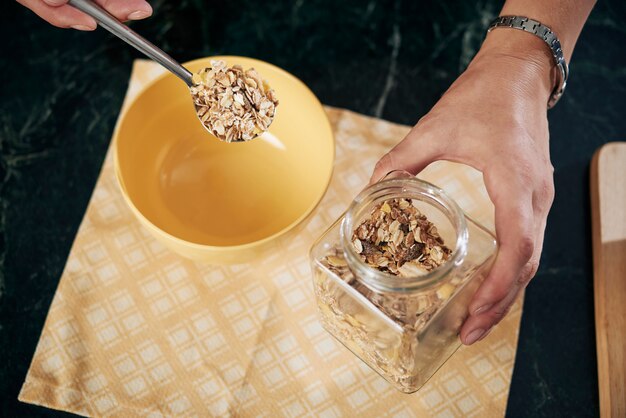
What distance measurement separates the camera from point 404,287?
587 mm

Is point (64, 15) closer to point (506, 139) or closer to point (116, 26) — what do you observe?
point (116, 26)

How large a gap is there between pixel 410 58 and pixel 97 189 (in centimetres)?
57

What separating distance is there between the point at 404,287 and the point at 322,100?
525mm

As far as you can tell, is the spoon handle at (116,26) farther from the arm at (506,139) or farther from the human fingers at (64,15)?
the arm at (506,139)

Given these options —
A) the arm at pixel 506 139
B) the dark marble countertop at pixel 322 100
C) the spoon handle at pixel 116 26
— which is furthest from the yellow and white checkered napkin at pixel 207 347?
the spoon handle at pixel 116 26

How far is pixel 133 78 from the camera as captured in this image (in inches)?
40.0

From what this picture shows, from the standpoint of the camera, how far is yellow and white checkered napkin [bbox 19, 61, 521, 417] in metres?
0.81

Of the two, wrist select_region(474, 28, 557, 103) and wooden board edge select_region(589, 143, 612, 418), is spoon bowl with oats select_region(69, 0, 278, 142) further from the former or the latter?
wooden board edge select_region(589, 143, 612, 418)

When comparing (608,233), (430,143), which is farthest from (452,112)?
(608,233)

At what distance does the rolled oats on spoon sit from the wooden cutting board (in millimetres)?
498

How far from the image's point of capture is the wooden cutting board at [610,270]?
2.67 ft

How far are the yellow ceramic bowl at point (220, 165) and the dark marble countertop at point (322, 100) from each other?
0.46 feet

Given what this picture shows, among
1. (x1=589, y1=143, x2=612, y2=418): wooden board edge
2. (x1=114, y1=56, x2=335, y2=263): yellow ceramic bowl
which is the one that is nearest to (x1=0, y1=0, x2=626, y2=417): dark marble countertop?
(x1=589, y1=143, x2=612, y2=418): wooden board edge

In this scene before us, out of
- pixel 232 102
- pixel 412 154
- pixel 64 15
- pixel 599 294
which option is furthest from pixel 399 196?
pixel 64 15
